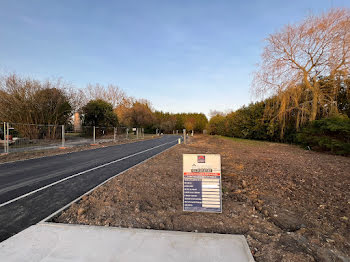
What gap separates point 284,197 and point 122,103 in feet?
128

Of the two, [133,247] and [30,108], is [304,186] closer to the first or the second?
[133,247]

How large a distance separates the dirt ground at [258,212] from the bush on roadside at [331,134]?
5.16m

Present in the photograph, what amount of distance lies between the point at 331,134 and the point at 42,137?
747 inches

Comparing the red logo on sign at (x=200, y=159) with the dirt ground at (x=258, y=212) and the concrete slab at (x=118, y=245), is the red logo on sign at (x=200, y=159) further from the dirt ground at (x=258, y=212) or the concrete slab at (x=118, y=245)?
the concrete slab at (x=118, y=245)

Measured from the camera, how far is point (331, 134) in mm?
9695

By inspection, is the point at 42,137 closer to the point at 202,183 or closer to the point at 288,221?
the point at 202,183

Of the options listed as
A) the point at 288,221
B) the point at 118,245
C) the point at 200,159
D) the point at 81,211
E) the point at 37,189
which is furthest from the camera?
the point at 37,189

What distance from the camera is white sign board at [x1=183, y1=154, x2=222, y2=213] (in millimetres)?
2977

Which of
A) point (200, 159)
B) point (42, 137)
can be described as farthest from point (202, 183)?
point (42, 137)

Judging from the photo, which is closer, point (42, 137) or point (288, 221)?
point (288, 221)

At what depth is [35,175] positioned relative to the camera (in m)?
5.75

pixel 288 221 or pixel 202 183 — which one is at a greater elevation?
pixel 202 183

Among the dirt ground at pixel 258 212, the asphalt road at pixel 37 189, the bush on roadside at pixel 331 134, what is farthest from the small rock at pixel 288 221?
the bush on roadside at pixel 331 134

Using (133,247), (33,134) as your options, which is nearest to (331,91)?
(133,247)
